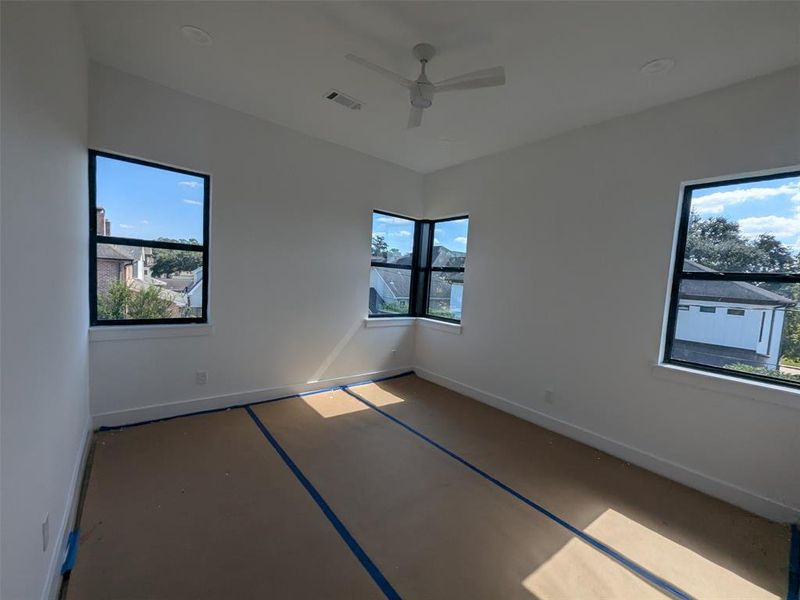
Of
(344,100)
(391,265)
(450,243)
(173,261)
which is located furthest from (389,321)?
(344,100)

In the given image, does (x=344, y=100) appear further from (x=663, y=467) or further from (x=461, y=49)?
(x=663, y=467)

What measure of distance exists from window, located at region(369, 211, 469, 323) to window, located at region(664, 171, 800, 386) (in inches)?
89.1

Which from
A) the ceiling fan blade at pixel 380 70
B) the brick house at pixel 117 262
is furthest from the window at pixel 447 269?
the brick house at pixel 117 262

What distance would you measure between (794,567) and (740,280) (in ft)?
5.63

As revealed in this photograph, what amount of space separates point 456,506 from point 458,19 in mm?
2969

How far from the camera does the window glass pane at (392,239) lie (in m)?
4.63

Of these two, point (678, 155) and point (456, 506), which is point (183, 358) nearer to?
point (456, 506)

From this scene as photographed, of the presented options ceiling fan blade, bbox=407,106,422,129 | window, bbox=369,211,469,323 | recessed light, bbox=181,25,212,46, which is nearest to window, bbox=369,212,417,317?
window, bbox=369,211,469,323

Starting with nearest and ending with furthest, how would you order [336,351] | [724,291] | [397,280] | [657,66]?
[657,66] → [724,291] → [336,351] → [397,280]

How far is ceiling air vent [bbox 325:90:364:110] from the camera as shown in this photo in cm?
289

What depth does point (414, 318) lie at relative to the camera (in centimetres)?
508

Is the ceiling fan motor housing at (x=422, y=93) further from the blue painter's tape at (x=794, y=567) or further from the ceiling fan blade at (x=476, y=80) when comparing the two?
the blue painter's tape at (x=794, y=567)

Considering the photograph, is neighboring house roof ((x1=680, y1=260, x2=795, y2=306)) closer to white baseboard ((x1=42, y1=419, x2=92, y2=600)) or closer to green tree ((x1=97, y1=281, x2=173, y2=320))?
white baseboard ((x1=42, y1=419, x2=92, y2=600))

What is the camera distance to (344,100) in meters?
2.98
